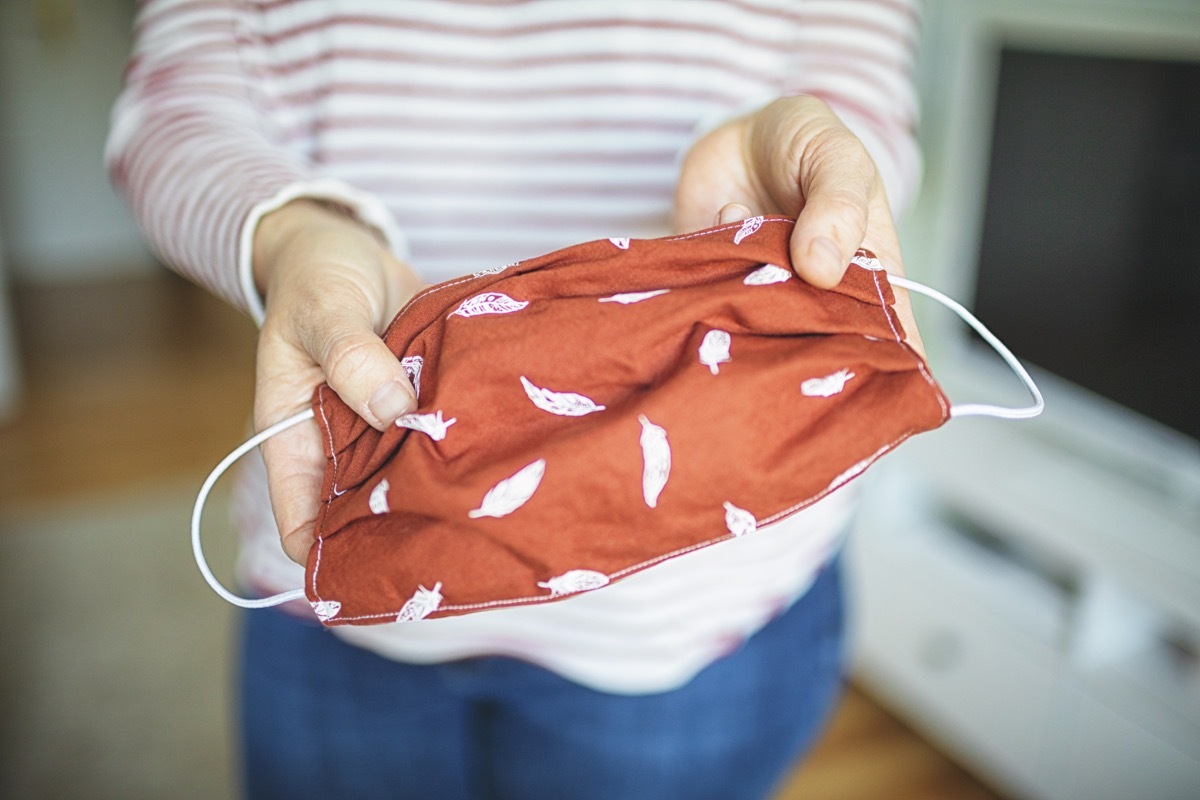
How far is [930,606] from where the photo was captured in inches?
70.9

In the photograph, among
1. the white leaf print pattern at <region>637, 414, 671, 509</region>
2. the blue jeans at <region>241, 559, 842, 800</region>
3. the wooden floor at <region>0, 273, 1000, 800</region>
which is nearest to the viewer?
the white leaf print pattern at <region>637, 414, 671, 509</region>

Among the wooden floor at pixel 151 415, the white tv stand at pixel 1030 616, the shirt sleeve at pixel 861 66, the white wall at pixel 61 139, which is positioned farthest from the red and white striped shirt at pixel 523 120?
the white wall at pixel 61 139

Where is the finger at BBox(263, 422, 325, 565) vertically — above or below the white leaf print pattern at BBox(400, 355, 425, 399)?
below

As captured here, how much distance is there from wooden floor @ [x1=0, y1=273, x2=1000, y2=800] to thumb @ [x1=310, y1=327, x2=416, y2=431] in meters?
1.43

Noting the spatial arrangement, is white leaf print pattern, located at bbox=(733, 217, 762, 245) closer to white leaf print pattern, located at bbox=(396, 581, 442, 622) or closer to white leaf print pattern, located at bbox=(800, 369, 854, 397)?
white leaf print pattern, located at bbox=(800, 369, 854, 397)

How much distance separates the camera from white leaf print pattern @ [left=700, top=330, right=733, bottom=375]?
19.4 inches

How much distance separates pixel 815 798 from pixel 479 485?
1.43 metres

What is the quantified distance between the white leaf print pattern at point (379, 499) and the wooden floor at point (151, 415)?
1410 millimetres

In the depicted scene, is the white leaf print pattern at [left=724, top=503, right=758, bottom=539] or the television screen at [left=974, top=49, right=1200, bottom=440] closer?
the white leaf print pattern at [left=724, top=503, right=758, bottom=539]

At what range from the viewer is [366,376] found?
1.65 feet

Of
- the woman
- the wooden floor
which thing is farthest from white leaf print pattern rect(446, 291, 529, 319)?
the wooden floor

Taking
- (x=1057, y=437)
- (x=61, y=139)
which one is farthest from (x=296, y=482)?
(x=61, y=139)

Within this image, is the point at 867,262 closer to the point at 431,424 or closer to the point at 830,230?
the point at 830,230

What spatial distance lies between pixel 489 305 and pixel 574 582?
0.50 ft
